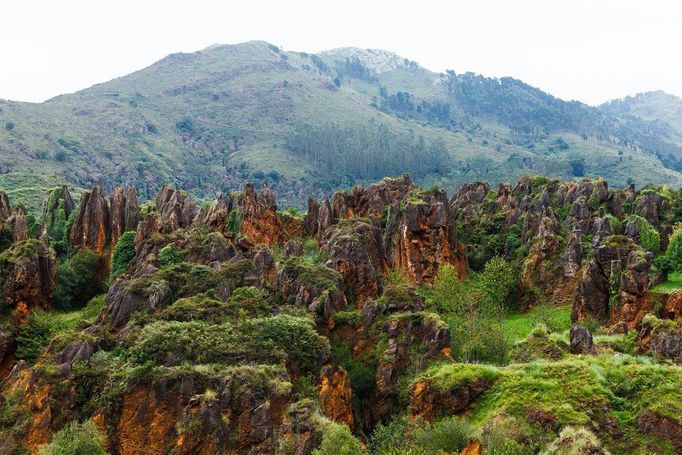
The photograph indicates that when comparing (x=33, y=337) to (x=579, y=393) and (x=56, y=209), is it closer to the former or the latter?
(x=579, y=393)

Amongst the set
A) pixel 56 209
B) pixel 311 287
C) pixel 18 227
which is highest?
pixel 18 227

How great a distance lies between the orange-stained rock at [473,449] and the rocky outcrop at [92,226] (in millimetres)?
67643

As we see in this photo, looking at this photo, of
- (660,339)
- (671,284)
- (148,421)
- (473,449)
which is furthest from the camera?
(671,284)

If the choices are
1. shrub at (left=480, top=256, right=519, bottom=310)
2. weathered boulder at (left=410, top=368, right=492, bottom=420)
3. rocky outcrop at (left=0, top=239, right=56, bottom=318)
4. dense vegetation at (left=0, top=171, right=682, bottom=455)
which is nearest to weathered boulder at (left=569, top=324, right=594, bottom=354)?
dense vegetation at (left=0, top=171, right=682, bottom=455)

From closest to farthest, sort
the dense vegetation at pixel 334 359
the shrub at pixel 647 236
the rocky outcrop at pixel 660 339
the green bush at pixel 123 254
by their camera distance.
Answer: the dense vegetation at pixel 334 359 → the rocky outcrop at pixel 660 339 → the green bush at pixel 123 254 → the shrub at pixel 647 236

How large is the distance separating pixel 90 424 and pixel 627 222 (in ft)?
236

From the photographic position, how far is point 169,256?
62.3 meters

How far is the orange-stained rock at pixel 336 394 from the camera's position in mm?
36656

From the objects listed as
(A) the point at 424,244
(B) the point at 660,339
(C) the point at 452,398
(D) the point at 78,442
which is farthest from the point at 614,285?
(D) the point at 78,442

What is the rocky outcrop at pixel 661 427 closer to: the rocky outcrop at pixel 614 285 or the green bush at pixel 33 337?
the rocky outcrop at pixel 614 285

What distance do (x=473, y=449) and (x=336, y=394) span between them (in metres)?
11.8

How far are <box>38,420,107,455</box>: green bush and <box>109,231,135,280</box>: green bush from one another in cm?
4543

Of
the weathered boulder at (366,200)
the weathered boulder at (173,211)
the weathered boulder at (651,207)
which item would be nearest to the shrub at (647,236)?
the weathered boulder at (651,207)

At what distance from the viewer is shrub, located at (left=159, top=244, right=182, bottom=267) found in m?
61.6
